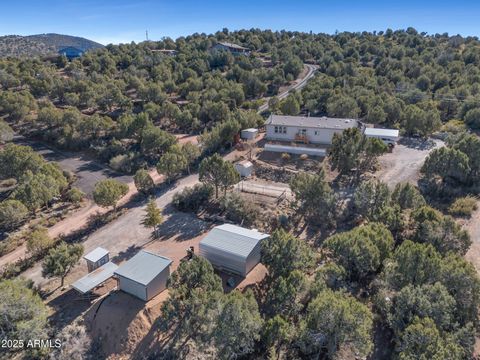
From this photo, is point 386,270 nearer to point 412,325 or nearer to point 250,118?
point 412,325

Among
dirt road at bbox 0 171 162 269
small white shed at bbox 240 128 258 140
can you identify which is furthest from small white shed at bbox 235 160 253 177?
dirt road at bbox 0 171 162 269

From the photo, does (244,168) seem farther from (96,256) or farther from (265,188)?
(96,256)

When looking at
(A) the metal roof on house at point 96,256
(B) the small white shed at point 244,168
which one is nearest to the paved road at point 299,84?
(B) the small white shed at point 244,168

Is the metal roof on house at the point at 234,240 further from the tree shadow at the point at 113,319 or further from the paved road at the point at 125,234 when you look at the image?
the tree shadow at the point at 113,319

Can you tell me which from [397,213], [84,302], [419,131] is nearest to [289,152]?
[397,213]

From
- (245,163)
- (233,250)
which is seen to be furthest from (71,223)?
(245,163)

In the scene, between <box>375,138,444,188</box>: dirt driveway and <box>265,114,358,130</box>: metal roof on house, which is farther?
<box>265,114,358,130</box>: metal roof on house

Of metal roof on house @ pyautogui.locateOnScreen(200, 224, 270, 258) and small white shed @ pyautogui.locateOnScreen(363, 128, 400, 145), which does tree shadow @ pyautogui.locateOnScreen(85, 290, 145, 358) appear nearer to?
metal roof on house @ pyautogui.locateOnScreen(200, 224, 270, 258)
